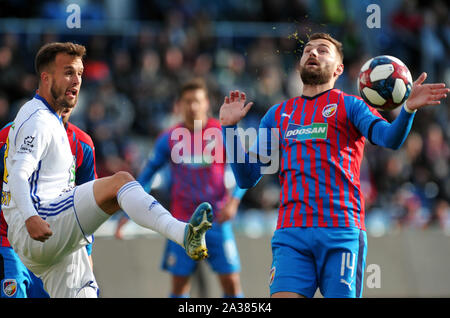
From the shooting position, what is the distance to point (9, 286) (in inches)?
225

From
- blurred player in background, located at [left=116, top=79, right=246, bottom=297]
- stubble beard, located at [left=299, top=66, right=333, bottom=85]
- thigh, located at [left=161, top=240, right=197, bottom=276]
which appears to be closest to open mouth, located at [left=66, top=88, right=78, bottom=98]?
stubble beard, located at [left=299, top=66, right=333, bottom=85]

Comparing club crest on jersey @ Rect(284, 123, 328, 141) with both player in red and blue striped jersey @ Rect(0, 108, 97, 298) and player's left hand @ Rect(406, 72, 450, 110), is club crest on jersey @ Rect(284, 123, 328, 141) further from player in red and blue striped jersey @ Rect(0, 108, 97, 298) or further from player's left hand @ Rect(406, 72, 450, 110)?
player in red and blue striped jersey @ Rect(0, 108, 97, 298)

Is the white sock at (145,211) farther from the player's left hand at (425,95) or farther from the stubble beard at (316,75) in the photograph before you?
the player's left hand at (425,95)

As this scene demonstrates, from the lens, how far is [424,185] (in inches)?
477

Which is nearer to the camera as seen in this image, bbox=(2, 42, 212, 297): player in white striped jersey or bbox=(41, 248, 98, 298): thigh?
bbox=(2, 42, 212, 297): player in white striped jersey

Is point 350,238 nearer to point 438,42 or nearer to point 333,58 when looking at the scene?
point 333,58

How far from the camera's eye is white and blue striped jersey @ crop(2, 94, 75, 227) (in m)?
4.87

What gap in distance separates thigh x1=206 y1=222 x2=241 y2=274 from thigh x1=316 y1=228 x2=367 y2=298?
2.96 meters

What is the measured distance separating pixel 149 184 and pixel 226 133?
295 centimetres

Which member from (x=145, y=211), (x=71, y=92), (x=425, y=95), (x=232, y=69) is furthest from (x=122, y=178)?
(x=232, y=69)

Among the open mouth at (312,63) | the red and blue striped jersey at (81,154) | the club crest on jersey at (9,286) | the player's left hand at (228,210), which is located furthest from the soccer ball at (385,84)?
the club crest on jersey at (9,286)

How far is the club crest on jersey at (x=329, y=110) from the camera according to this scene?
5227 mm

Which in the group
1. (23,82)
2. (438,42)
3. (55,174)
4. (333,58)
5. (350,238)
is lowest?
(350,238)
